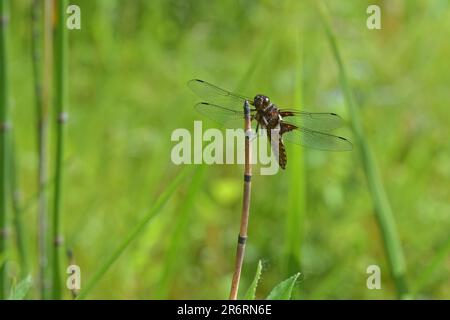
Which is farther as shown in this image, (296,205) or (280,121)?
(296,205)

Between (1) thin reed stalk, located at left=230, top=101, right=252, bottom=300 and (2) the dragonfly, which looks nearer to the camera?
(1) thin reed stalk, located at left=230, top=101, right=252, bottom=300

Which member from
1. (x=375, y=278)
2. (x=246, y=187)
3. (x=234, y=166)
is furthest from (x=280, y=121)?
(x=234, y=166)

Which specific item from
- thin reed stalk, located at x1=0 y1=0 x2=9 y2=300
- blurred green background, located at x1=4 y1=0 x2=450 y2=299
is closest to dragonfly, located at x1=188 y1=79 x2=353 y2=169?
thin reed stalk, located at x1=0 y1=0 x2=9 y2=300

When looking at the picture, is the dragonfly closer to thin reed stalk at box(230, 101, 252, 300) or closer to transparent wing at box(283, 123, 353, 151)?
transparent wing at box(283, 123, 353, 151)

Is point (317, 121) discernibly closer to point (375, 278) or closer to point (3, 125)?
point (375, 278)

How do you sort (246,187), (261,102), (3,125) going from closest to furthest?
(246,187), (261,102), (3,125)

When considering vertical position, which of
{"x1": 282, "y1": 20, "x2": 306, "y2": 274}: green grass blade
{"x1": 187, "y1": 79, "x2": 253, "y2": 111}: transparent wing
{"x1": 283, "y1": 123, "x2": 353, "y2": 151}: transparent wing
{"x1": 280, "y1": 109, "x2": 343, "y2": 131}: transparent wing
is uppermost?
{"x1": 187, "y1": 79, "x2": 253, "y2": 111}: transparent wing

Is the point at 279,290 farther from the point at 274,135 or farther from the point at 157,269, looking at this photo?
the point at 157,269
